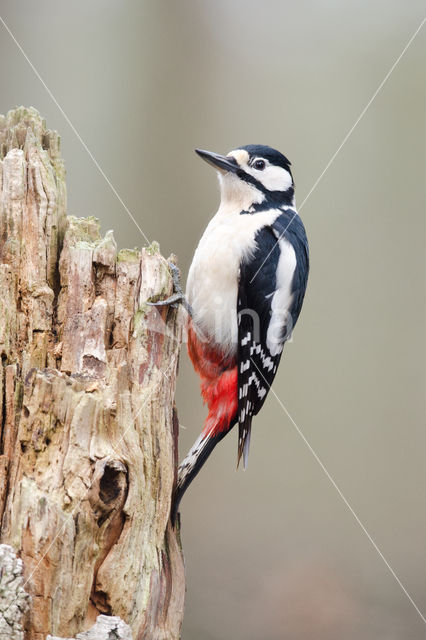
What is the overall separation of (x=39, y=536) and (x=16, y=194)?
96 centimetres

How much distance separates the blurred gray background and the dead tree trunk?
2.05 metres

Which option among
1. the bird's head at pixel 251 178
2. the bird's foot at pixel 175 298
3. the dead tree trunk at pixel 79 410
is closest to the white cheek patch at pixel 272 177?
the bird's head at pixel 251 178

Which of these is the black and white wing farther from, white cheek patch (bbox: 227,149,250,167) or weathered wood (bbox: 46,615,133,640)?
weathered wood (bbox: 46,615,133,640)

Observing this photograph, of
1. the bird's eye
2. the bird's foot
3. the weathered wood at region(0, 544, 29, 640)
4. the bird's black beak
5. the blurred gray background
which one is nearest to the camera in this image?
the weathered wood at region(0, 544, 29, 640)

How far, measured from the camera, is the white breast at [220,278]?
8.22ft

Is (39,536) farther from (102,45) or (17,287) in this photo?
(102,45)

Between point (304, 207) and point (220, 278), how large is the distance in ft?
6.12

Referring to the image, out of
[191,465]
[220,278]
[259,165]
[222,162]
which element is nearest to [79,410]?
[191,465]

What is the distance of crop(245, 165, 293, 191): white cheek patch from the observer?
2749mm

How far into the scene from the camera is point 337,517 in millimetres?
4102

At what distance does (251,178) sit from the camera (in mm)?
2730

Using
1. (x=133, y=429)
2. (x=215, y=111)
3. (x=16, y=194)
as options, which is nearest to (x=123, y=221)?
(x=215, y=111)

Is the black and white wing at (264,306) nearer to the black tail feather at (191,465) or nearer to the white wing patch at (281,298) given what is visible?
the white wing patch at (281,298)

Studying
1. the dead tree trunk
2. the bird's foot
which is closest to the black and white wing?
the bird's foot
